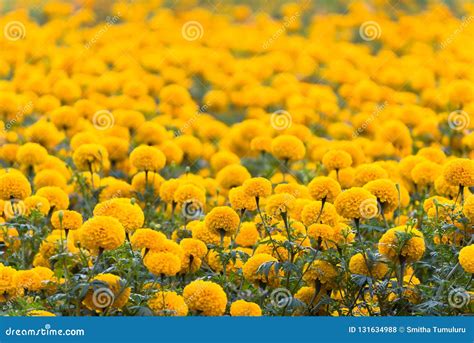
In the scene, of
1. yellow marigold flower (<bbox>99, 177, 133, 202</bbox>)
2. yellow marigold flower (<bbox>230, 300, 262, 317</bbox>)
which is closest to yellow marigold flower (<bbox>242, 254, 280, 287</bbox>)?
yellow marigold flower (<bbox>230, 300, 262, 317</bbox>)

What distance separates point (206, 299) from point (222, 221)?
619 mm

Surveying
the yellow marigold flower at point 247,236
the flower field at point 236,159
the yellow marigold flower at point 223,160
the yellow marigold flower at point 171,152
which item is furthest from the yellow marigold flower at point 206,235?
the yellow marigold flower at point 223,160

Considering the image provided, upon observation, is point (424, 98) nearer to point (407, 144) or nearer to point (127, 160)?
point (407, 144)

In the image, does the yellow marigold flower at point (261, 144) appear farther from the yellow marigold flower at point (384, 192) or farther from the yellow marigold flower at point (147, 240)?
the yellow marigold flower at point (147, 240)

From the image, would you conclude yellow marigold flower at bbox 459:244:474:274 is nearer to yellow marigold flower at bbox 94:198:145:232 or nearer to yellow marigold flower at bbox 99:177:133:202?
yellow marigold flower at bbox 94:198:145:232

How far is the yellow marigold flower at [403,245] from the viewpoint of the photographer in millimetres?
3713

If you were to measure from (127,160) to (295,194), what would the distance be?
1784 mm

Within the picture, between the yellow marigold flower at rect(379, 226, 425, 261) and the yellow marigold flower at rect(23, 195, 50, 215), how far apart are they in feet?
5.30

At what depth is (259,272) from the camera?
3836 millimetres

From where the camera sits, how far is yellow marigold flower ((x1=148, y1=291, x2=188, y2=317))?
11.5 feet

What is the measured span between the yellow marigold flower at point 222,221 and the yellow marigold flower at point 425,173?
4.69ft

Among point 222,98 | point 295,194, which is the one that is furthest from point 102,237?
point 222,98

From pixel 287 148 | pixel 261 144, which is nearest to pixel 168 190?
pixel 287 148

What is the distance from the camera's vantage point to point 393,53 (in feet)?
31.6
